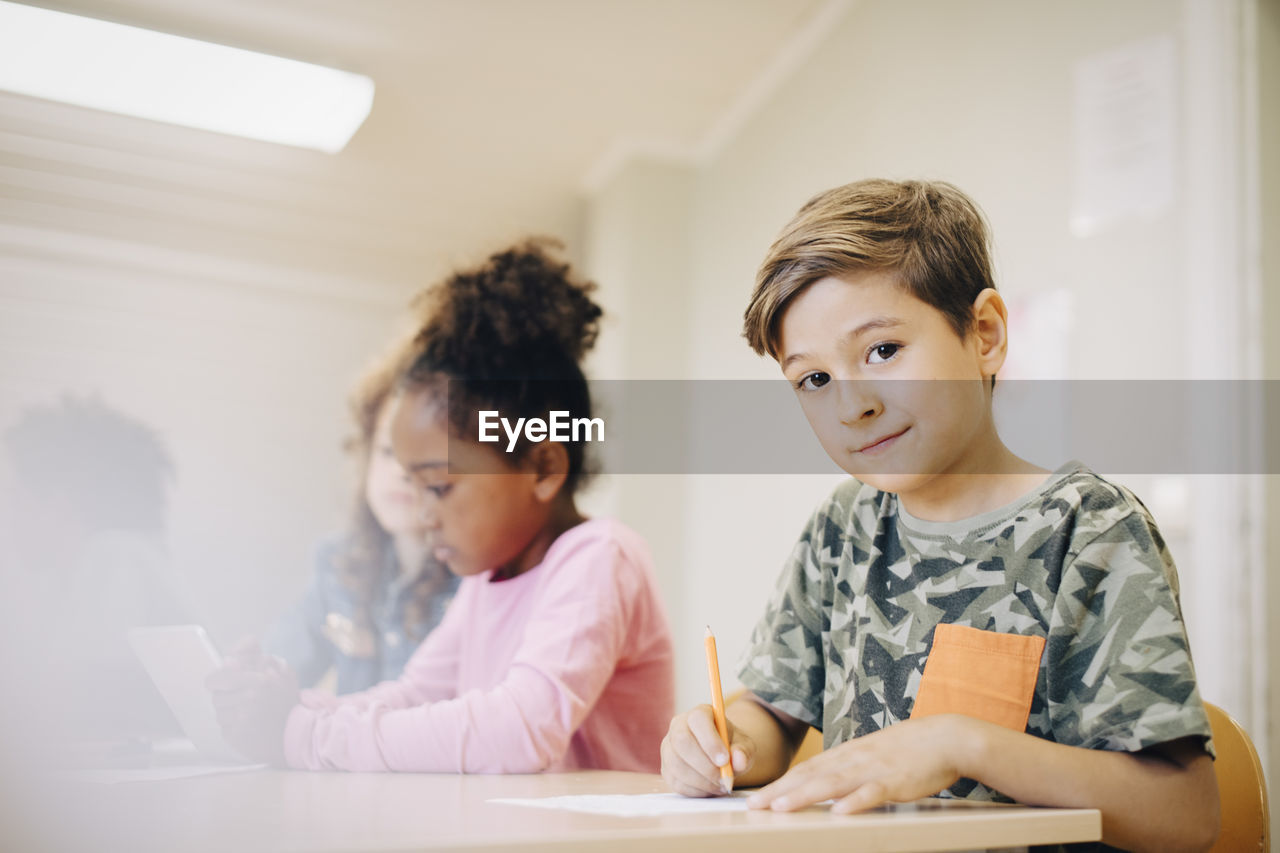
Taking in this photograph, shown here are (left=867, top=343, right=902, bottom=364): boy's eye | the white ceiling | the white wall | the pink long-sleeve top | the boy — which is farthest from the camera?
the white ceiling

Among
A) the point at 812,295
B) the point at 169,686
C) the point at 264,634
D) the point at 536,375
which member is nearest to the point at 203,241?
the point at 264,634

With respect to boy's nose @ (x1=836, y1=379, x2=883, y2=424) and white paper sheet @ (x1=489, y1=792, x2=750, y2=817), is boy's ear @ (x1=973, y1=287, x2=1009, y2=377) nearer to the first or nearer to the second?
boy's nose @ (x1=836, y1=379, x2=883, y2=424)

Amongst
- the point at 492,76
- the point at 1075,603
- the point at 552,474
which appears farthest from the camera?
the point at 492,76

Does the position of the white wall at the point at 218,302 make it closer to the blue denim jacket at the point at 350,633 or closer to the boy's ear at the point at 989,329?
the blue denim jacket at the point at 350,633

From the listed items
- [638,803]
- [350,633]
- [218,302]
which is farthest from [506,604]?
[218,302]

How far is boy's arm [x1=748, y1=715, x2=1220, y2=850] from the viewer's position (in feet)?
1.43

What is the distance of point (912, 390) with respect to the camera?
59 centimetres

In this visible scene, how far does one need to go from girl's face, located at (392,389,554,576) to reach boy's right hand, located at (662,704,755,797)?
444 mm

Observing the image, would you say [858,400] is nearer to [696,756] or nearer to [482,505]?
[696,756]

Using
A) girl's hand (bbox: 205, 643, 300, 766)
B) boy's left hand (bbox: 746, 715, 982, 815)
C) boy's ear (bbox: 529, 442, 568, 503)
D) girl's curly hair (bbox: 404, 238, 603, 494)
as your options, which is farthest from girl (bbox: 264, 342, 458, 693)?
boy's left hand (bbox: 746, 715, 982, 815)

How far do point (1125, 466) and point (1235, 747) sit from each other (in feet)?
1.86

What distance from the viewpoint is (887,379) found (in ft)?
1.95

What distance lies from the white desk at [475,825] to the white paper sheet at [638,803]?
18 millimetres

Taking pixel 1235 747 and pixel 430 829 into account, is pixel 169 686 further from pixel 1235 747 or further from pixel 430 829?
pixel 1235 747
